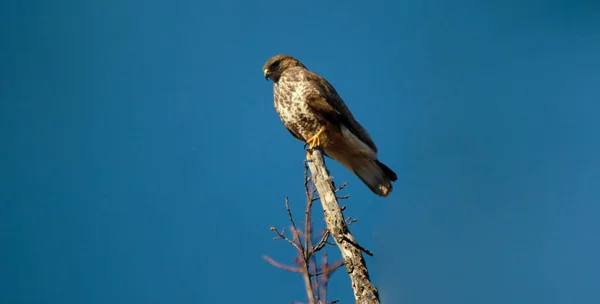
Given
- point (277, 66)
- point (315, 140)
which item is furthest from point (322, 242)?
point (277, 66)

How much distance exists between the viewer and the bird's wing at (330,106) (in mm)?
A: 3564

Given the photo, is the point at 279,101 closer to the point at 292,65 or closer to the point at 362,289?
the point at 292,65

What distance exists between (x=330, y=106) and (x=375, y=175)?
52 centimetres

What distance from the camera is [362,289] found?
8.16 ft

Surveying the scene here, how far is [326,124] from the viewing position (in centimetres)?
361

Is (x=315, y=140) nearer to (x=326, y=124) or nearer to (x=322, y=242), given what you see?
(x=326, y=124)

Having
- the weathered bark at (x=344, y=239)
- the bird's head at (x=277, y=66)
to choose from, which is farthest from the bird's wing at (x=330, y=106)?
the weathered bark at (x=344, y=239)

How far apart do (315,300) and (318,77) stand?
1.77 m

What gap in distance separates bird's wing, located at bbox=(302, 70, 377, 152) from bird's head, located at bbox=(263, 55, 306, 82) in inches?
8.2

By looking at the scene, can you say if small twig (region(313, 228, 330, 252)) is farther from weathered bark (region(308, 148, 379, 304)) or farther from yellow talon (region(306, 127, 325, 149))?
yellow talon (region(306, 127, 325, 149))

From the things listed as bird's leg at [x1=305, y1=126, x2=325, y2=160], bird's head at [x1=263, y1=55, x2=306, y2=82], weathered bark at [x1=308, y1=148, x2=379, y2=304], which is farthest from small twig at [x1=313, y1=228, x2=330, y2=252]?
bird's head at [x1=263, y1=55, x2=306, y2=82]

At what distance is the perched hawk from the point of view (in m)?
3.58

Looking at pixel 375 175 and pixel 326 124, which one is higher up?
pixel 326 124

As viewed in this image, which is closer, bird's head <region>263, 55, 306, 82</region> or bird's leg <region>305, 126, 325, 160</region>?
bird's leg <region>305, 126, 325, 160</region>
